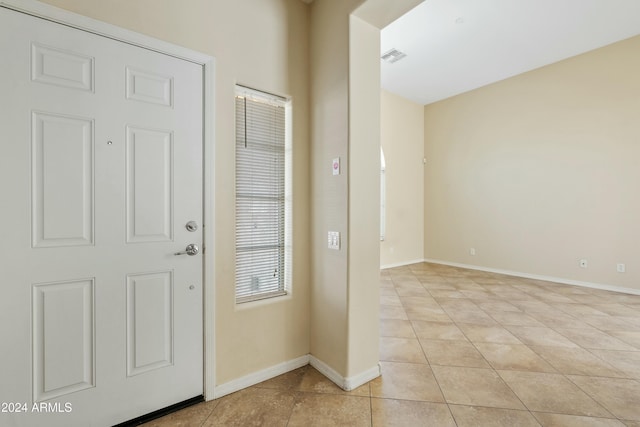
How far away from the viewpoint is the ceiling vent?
178 inches

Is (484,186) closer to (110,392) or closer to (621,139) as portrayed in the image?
(621,139)

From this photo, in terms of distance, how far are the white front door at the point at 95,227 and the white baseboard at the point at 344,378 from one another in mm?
891

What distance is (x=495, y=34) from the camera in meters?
4.05

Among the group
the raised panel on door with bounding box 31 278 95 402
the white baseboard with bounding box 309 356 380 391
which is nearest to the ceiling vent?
the white baseboard with bounding box 309 356 380 391

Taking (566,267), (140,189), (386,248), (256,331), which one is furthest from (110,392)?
(566,267)

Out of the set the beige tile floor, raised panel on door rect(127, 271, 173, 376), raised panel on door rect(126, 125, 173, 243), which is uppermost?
raised panel on door rect(126, 125, 173, 243)

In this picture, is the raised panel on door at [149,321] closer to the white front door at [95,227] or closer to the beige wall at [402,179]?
the white front door at [95,227]

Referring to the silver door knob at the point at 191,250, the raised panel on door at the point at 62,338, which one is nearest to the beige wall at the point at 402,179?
the silver door knob at the point at 191,250

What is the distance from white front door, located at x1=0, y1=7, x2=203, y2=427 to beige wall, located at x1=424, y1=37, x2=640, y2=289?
19.3 ft

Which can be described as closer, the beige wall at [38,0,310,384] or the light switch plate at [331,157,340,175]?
the beige wall at [38,0,310,384]

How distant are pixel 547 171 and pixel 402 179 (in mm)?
2641

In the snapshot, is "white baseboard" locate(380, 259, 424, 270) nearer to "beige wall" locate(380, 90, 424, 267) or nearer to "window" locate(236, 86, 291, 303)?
"beige wall" locate(380, 90, 424, 267)

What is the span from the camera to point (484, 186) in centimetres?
595

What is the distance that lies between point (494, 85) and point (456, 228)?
3.06 m
